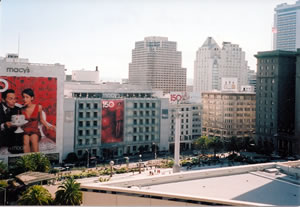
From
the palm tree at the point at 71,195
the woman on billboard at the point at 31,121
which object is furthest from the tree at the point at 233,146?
the palm tree at the point at 71,195

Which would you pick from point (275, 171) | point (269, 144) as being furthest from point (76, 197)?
point (269, 144)

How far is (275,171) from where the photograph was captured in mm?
37844

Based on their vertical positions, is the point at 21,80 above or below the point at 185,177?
above

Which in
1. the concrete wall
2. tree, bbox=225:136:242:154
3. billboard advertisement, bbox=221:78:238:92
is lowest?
tree, bbox=225:136:242:154

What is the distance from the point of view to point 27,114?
6894 cm

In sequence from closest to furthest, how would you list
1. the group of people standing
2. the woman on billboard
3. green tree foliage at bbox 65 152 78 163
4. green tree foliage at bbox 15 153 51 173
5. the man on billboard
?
green tree foliage at bbox 15 153 51 173, the man on billboard, the group of people standing, the woman on billboard, green tree foliage at bbox 65 152 78 163

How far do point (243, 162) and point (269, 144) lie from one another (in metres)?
16.0

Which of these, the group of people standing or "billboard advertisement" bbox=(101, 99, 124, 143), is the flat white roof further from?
"billboard advertisement" bbox=(101, 99, 124, 143)

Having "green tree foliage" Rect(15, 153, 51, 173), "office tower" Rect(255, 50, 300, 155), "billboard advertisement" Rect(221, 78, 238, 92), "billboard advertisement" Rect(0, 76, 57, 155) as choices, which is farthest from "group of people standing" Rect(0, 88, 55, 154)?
"billboard advertisement" Rect(221, 78, 238, 92)

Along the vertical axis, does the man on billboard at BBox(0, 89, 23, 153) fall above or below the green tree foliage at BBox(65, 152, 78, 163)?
above

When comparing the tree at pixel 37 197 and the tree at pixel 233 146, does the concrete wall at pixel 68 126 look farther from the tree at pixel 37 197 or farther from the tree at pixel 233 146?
the tree at pixel 37 197

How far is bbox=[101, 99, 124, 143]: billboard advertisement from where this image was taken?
262 ft

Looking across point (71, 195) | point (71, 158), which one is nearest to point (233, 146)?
point (71, 158)

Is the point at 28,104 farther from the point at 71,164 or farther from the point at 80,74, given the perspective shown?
the point at 80,74
